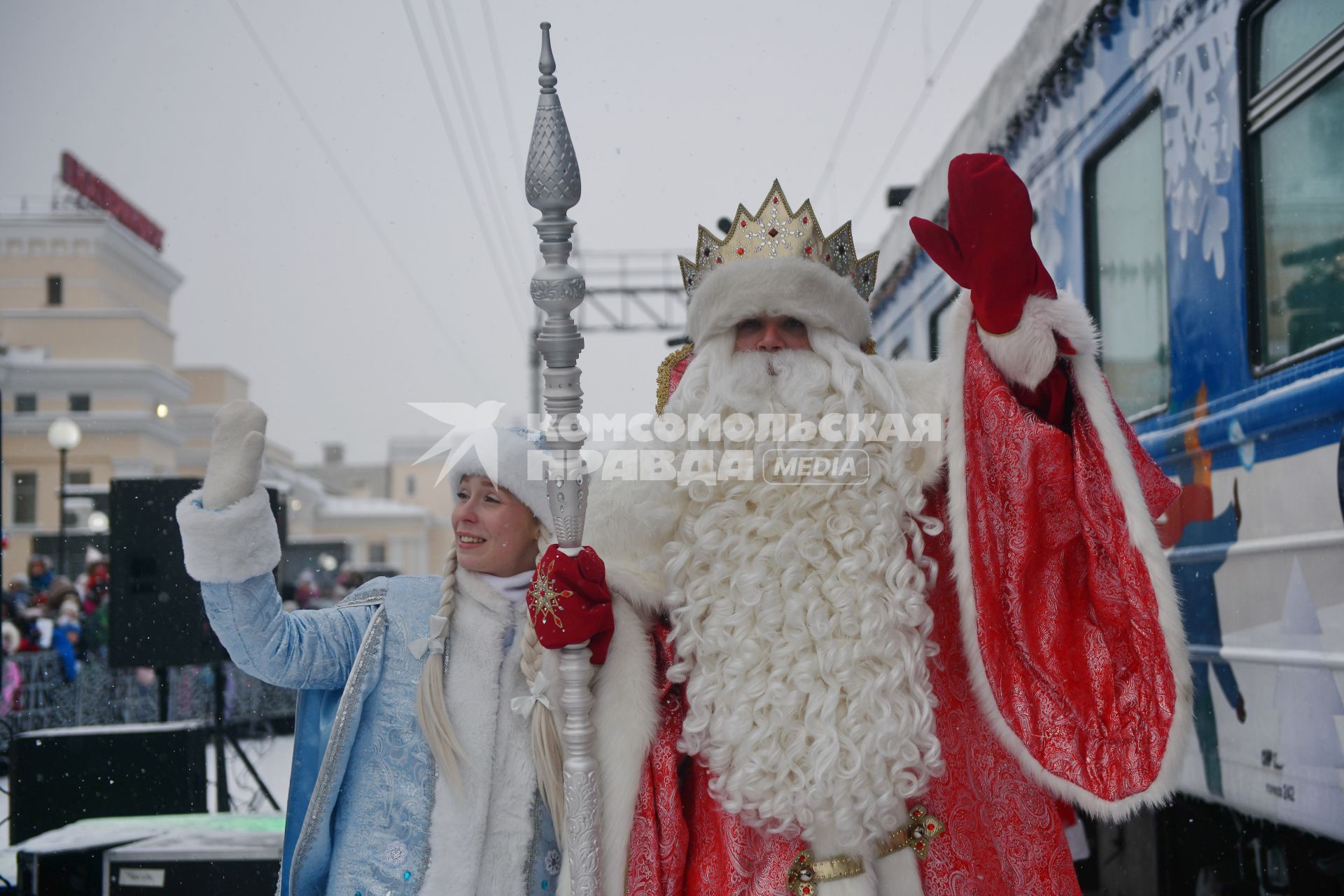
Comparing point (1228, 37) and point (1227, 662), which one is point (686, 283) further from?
Answer: point (1227, 662)

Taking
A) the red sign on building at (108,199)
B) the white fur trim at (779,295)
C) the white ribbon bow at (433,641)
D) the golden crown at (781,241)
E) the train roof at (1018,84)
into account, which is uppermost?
the train roof at (1018,84)

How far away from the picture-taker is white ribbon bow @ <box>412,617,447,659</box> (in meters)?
2.64

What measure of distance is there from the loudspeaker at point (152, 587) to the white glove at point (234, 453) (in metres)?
2.39

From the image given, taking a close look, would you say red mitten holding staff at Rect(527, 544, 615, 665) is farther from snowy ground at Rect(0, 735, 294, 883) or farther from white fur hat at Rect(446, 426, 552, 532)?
snowy ground at Rect(0, 735, 294, 883)

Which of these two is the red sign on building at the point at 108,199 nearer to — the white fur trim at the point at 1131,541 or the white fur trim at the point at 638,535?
the white fur trim at the point at 638,535

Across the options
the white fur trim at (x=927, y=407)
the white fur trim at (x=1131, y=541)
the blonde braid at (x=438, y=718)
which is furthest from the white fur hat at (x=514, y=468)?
the white fur trim at (x=1131, y=541)

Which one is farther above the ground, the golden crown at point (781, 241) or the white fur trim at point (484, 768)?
the golden crown at point (781, 241)

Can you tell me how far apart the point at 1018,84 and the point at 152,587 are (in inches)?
175

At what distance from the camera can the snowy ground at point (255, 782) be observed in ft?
20.5

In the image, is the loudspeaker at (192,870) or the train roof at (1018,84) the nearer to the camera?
the loudspeaker at (192,870)

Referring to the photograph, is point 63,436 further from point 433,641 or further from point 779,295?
point 779,295

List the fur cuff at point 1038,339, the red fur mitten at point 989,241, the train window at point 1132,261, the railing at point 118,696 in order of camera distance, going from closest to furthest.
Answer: the red fur mitten at point 989,241, the fur cuff at point 1038,339, the train window at point 1132,261, the railing at point 118,696

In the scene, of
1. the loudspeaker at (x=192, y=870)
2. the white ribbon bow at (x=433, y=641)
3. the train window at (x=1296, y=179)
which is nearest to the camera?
the white ribbon bow at (x=433, y=641)

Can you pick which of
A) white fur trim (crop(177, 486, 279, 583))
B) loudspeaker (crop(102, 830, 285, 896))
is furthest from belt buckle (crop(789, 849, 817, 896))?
Answer: loudspeaker (crop(102, 830, 285, 896))
